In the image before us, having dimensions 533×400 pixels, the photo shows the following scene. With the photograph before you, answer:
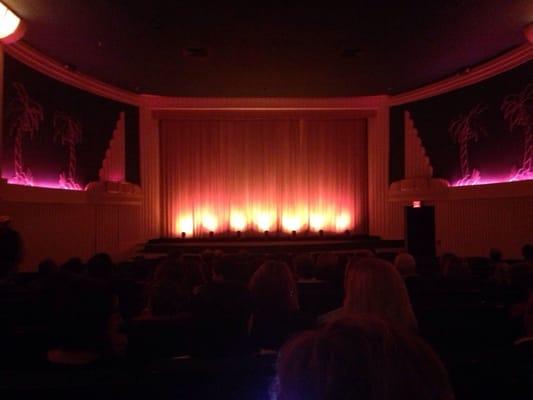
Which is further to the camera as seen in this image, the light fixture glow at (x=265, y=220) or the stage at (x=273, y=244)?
the light fixture glow at (x=265, y=220)

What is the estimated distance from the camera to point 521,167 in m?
10.8

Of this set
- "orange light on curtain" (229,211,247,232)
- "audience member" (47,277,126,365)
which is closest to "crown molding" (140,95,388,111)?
"orange light on curtain" (229,211,247,232)

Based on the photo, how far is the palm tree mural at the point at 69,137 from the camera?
37.4ft

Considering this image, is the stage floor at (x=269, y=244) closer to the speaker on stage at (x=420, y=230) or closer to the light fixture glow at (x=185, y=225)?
the speaker on stage at (x=420, y=230)

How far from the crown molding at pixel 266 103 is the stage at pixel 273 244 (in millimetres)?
4148

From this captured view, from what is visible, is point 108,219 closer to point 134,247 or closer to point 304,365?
point 134,247

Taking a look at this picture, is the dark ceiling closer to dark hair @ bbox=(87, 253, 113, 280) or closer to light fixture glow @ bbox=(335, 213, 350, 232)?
light fixture glow @ bbox=(335, 213, 350, 232)

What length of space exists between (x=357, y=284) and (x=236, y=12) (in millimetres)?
7150

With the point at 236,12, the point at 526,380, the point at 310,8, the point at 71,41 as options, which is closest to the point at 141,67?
the point at 71,41

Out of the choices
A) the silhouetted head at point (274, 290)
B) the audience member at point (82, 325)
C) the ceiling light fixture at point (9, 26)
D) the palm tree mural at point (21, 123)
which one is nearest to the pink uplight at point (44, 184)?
the palm tree mural at point (21, 123)

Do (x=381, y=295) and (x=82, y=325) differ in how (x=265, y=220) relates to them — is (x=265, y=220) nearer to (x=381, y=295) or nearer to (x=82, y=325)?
(x=381, y=295)

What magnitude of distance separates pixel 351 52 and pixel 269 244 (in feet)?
19.4

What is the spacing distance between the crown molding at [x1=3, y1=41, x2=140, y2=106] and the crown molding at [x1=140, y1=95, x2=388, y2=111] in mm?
1125

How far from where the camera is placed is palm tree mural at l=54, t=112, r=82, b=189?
11414 millimetres
